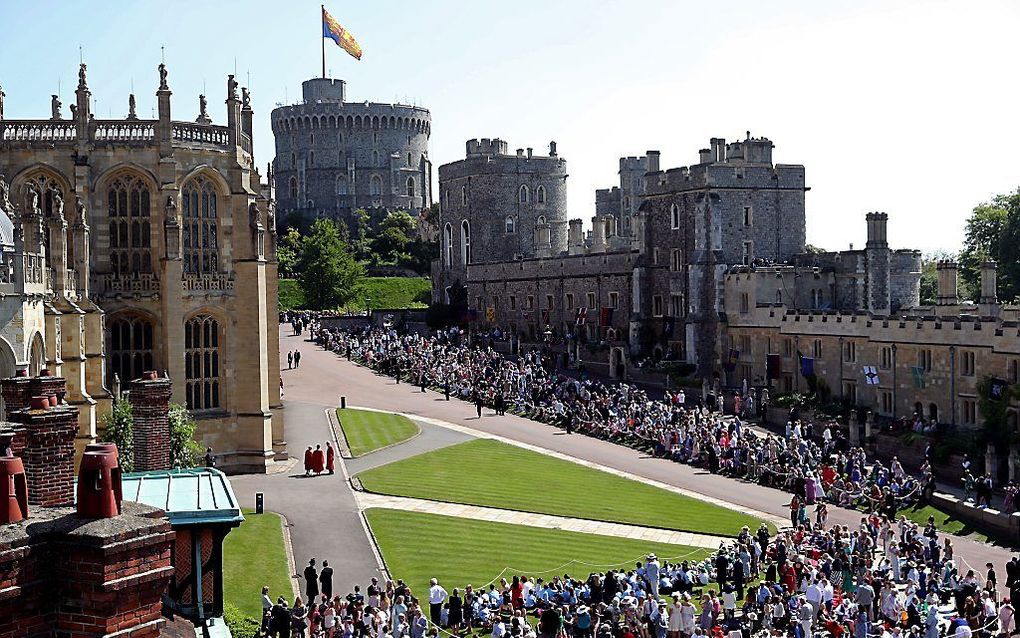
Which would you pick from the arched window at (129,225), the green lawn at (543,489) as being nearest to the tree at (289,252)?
the arched window at (129,225)

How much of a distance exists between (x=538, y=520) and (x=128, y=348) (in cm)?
1524

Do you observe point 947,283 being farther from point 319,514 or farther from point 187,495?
point 187,495

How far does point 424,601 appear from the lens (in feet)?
86.1

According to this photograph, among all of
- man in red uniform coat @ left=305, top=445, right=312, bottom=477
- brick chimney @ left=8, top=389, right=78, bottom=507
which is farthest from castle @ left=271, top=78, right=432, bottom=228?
brick chimney @ left=8, top=389, right=78, bottom=507

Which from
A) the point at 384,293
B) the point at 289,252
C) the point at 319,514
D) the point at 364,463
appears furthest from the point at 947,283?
the point at 289,252

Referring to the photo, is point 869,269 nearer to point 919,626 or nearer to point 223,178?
point 223,178

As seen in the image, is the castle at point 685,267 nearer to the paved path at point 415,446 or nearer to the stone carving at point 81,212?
the paved path at point 415,446

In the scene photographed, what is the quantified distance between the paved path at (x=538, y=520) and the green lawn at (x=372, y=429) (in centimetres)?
783

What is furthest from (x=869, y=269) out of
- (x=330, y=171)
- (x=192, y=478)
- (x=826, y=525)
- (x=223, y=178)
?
(x=330, y=171)

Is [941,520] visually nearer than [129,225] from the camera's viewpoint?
Yes

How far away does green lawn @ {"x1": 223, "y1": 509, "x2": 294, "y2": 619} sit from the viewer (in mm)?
25797

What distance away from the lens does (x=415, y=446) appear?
1772 inches

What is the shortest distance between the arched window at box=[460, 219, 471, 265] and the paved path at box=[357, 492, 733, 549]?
57.9 meters

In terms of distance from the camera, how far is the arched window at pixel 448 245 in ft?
314
